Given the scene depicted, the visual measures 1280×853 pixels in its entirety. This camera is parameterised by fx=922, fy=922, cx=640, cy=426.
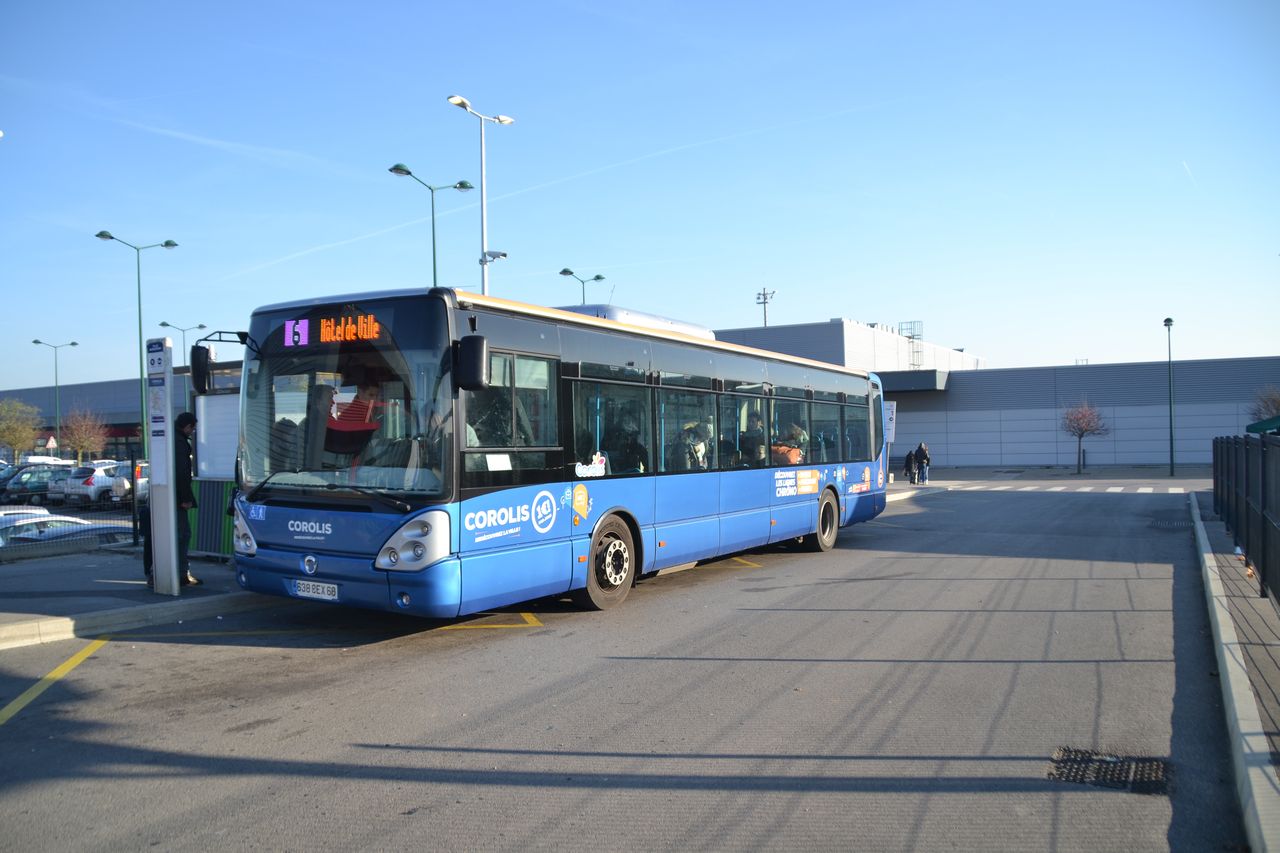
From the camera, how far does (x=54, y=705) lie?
259 inches

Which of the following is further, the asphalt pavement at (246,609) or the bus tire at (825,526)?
the bus tire at (825,526)

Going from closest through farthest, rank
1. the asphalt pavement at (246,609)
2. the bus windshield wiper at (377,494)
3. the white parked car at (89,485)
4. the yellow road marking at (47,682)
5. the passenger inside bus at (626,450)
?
the asphalt pavement at (246,609) < the yellow road marking at (47,682) < the bus windshield wiper at (377,494) < the passenger inside bus at (626,450) < the white parked car at (89,485)

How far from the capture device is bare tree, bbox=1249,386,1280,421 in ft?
138

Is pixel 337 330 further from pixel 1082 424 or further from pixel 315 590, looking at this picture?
pixel 1082 424

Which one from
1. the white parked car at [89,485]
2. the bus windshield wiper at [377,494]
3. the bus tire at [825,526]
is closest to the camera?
the bus windshield wiper at [377,494]

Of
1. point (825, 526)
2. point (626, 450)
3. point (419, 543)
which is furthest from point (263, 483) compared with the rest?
point (825, 526)

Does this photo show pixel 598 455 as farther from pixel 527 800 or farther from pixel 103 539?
pixel 103 539

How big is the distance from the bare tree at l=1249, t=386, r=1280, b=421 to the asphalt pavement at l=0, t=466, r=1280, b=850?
3007 centimetres

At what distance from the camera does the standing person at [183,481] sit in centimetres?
1032

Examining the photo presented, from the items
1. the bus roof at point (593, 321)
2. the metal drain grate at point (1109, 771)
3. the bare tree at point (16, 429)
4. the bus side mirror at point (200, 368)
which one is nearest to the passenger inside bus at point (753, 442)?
the bus roof at point (593, 321)

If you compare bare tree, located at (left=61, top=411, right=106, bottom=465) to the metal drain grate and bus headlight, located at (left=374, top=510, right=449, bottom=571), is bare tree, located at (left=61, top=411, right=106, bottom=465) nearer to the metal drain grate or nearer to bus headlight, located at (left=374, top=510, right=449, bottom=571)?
bus headlight, located at (left=374, top=510, right=449, bottom=571)

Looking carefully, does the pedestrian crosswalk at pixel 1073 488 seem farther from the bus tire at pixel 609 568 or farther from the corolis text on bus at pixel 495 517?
the corolis text on bus at pixel 495 517

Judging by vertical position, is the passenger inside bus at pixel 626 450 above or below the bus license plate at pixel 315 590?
above

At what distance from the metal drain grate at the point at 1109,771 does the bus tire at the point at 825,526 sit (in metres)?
9.68
